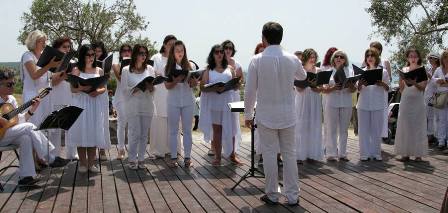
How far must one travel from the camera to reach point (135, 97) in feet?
24.1

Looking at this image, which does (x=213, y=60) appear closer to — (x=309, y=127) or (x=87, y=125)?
(x=309, y=127)

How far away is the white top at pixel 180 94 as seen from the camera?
297 inches

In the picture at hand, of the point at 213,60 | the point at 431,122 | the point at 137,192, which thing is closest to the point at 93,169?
the point at 137,192

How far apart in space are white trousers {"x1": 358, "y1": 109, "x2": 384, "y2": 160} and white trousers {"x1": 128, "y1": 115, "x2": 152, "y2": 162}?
3344 millimetres

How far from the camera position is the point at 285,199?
222 inches

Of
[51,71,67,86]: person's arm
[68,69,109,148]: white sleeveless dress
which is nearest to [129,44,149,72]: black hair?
[68,69,109,148]: white sleeveless dress

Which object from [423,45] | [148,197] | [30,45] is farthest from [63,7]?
[148,197]

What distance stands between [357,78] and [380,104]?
0.71 metres

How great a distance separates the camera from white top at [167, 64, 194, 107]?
24.7 ft

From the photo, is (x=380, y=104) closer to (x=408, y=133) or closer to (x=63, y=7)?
(x=408, y=133)

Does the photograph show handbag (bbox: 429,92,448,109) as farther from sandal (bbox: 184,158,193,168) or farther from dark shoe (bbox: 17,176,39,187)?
dark shoe (bbox: 17,176,39,187)

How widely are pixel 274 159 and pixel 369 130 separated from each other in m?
3.38

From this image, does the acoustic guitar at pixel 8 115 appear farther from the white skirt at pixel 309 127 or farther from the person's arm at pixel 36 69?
the white skirt at pixel 309 127

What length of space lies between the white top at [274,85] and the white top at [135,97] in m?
2.42
